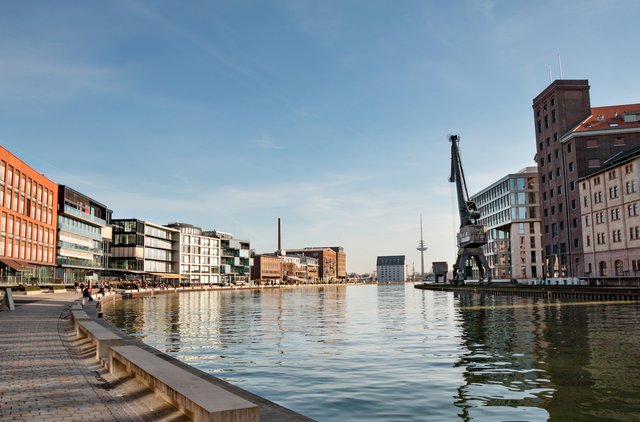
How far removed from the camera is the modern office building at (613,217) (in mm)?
75750

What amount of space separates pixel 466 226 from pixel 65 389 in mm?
107883

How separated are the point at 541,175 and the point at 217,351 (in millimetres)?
106397

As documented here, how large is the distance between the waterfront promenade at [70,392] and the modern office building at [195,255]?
541 ft

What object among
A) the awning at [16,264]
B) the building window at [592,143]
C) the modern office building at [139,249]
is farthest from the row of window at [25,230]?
the building window at [592,143]

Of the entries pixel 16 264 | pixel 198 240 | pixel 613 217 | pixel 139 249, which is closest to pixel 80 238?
pixel 139 249

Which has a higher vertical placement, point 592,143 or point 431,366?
point 592,143

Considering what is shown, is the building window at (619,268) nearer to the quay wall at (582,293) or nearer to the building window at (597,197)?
the building window at (597,197)

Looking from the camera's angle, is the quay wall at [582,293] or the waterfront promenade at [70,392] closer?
the waterfront promenade at [70,392]

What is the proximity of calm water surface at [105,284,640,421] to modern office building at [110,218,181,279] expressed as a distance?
121288mm

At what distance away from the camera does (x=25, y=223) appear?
8500cm

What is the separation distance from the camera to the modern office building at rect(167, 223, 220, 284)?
597 feet

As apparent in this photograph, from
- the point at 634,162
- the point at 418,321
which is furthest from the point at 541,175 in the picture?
the point at 418,321

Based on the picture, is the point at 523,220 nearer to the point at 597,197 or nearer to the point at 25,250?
the point at 597,197

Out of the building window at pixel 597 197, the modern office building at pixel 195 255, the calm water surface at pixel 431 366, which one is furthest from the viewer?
the modern office building at pixel 195 255
